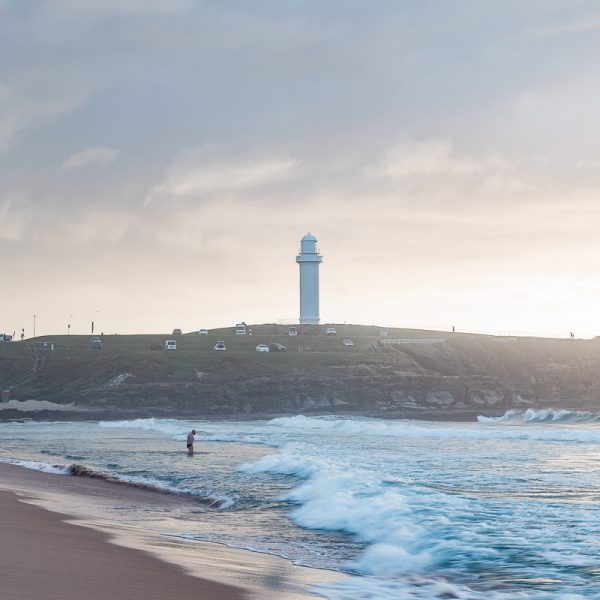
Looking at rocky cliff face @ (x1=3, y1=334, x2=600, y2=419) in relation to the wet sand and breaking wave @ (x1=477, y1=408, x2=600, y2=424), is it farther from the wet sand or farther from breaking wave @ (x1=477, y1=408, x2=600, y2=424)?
the wet sand

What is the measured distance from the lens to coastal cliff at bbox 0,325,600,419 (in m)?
72.3

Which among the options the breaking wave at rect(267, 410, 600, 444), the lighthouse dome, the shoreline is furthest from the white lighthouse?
the shoreline

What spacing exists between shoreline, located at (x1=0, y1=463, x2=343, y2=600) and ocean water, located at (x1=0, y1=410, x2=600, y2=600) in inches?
26.1

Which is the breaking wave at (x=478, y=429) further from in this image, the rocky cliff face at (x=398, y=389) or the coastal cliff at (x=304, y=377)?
the coastal cliff at (x=304, y=377)

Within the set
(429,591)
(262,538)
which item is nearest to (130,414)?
(262,538)

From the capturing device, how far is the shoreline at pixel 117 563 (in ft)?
31.7

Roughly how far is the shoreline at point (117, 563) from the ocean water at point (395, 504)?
0.66 m

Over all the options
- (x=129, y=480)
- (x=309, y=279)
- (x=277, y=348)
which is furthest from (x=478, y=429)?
(x=309, y=279)

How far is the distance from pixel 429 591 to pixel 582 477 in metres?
14.2

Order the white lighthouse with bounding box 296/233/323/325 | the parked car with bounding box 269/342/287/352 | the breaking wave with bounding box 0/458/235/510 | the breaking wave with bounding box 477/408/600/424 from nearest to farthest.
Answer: the breaking wave with bounding box 0/458/235/510 < the breaking wave with bounding box 477/408/600/424 < the parked car with bounding box 269/342/287/352 < the white lighthouse with bounding box 296/233/323/325

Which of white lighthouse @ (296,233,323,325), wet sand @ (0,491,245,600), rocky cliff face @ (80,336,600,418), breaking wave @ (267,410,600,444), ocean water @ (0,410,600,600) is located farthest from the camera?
white lighthouse @ (296,233,323,325)

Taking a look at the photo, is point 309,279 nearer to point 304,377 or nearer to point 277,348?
point 277,348

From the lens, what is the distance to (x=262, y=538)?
1559 centimetres

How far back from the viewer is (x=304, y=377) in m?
77.1
